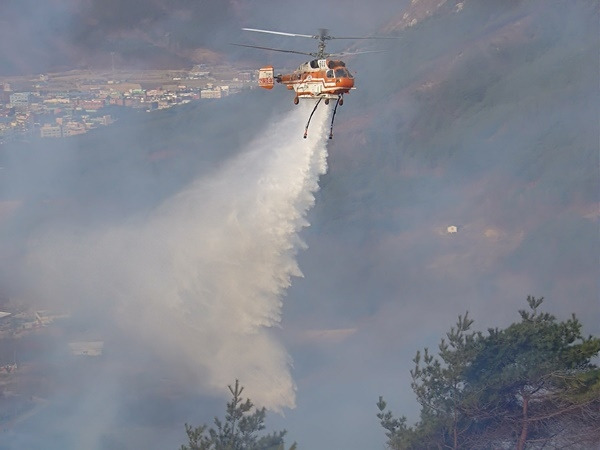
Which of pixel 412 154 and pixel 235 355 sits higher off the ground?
pixel 412 154

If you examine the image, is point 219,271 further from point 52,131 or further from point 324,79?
point 52,131

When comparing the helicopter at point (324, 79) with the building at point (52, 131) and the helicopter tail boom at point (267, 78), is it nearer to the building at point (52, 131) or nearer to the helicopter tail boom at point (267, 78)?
the helicopter tail boom at point (267, 78)

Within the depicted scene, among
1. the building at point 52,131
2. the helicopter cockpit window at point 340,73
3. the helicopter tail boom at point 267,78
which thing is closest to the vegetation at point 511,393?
the helicopter cockpit window at point 340,73

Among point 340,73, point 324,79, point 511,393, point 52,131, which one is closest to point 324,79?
point 324,79

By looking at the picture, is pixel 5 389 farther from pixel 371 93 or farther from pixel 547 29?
pixel 547 29

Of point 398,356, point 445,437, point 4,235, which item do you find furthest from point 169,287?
point 445,437

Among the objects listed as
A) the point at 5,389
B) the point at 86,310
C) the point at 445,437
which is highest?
the point at 86,310
